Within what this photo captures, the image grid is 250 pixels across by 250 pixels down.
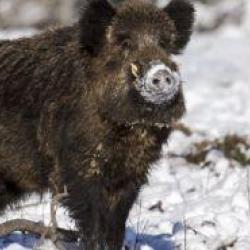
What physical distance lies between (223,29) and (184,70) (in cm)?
1100

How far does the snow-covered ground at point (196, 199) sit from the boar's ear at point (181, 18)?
3.09ft

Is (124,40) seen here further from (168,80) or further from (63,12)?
(63,12)

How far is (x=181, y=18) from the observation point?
6727 millimetres

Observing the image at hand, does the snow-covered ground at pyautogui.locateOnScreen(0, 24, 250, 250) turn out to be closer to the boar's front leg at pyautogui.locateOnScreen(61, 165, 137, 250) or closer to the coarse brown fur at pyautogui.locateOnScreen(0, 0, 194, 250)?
the boar's front leg at pyautogui.locateOnScreen(61, 165, 137, 250)

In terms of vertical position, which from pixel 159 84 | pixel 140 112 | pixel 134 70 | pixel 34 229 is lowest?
pixel 34 229

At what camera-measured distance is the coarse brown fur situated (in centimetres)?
627

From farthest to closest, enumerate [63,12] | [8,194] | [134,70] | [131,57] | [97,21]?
[63,12] → [8,194] → [97,21] → [131,57] → [134,70]

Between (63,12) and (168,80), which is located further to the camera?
(63,12)

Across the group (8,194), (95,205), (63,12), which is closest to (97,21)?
(95,205)

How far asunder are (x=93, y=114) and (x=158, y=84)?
804 mm

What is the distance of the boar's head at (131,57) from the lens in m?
6.00

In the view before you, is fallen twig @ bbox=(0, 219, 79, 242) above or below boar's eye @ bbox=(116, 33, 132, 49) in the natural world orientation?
below

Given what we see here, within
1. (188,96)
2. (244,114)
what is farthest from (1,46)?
(188,96)

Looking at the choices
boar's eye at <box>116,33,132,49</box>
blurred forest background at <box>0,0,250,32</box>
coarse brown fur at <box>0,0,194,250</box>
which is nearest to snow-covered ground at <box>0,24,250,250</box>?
coarse brown fur at <box>0,0,194,250</box>
